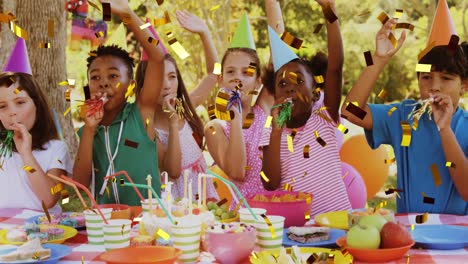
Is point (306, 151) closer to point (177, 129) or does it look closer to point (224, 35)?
point (177, 129)

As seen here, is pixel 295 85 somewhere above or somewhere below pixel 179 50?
below

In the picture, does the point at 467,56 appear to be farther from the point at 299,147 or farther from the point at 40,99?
the point at 40,99

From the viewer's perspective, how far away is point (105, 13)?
8.75 feet

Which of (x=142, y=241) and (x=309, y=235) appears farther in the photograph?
(x=309, y=235)

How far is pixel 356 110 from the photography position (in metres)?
2.95

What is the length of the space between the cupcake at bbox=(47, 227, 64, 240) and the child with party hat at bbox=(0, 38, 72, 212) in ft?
2.49

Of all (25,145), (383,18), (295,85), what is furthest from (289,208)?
(25,145)

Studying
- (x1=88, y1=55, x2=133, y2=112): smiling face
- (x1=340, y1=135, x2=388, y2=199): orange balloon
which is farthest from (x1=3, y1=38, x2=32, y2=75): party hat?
(x1=340, y1=135, x2=388, y2=199): orange balloon

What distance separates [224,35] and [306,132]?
6949 mm

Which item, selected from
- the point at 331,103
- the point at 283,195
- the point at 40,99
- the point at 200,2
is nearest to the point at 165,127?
the point at 40,99

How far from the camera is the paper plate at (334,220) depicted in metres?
2.33

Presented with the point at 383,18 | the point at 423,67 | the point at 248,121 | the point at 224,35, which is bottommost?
the point at 248,121

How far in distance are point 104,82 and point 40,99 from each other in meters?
0.34

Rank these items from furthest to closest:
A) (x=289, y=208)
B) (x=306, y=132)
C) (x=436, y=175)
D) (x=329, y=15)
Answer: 1. (x=306, y=132)
2. (x=329, y=15)
3. (x=436, y=175)
4. (x=289, y=208)
